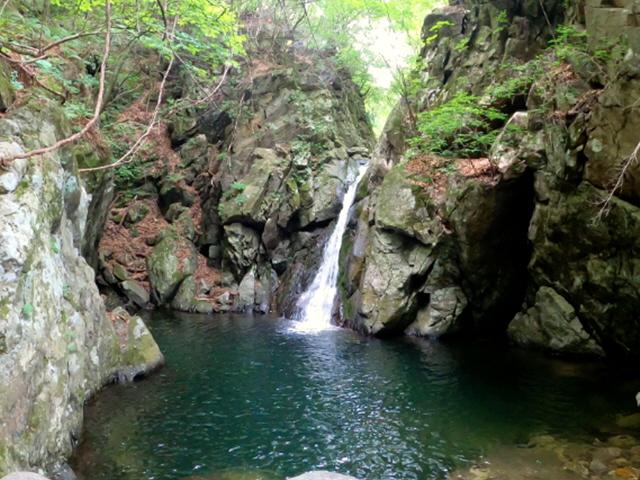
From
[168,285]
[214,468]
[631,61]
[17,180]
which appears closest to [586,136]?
[631,61]

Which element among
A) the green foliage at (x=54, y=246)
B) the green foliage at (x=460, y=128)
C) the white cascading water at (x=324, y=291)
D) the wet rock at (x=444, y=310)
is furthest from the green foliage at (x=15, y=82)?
the wet rock at (x=444, y=310)

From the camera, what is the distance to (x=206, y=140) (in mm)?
24484

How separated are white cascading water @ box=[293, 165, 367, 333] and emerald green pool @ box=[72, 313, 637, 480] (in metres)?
3.49

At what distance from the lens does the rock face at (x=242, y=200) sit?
20.2 meters

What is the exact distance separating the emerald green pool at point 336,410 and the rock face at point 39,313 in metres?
0.97

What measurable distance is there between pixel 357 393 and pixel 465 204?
6.89 metres

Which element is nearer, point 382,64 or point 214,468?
point 214,468

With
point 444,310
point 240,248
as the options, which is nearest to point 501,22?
point 444,310

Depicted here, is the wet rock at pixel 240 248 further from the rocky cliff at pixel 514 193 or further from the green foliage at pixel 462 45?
the green foliage at pixel 462 45

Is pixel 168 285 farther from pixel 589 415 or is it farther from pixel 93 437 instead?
pixel 589 415

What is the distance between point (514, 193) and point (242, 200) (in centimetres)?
1188

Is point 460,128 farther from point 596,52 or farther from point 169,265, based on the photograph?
point 169,265

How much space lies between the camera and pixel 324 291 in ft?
59.8

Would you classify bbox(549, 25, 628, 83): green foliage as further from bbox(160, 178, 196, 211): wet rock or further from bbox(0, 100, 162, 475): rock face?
bbox(160, 178, 196, 211): wet rock
